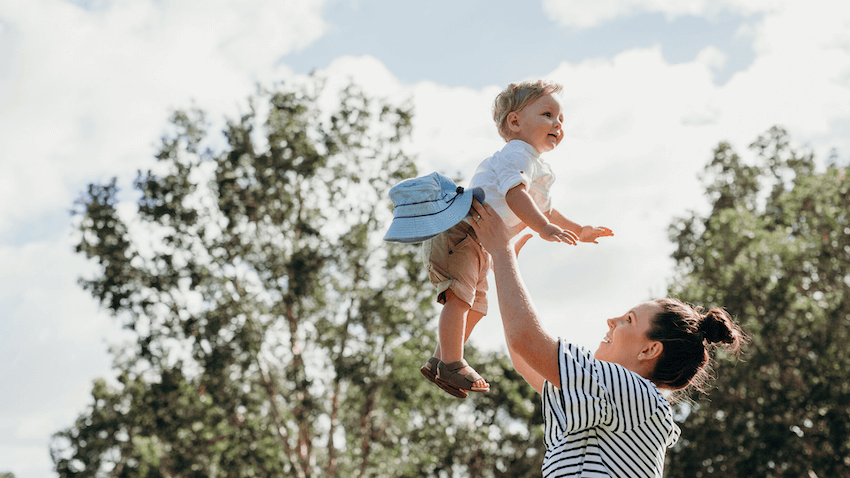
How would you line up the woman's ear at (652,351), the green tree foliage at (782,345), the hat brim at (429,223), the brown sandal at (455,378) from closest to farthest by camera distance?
1. the woman's ear at (652,351)
2. the hat brim at (429,223)
3. the brown sandal at (455,378)
4. the green tree foliage at (782,345)

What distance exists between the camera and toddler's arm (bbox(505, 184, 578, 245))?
8.60 feet

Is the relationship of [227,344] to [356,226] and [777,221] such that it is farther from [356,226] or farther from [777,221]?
[777,221]

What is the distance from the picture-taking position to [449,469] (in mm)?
21750

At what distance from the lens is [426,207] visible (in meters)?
2.77

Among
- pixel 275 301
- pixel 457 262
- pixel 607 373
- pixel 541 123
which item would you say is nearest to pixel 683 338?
pixel 607 373

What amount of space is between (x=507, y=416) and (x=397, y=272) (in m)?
7.77

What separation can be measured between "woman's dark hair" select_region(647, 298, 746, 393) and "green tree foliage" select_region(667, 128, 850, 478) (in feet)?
49.6

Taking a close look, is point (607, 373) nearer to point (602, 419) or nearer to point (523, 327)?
point (602, 419)

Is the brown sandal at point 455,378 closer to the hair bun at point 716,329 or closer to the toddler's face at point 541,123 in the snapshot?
the hair bun at point 716,329

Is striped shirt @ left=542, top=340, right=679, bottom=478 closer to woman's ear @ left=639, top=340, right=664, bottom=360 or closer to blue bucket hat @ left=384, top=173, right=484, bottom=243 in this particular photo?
woman's ear @ left=639, top=340, right=664, bottom=360

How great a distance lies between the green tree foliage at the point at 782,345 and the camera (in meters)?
16.6

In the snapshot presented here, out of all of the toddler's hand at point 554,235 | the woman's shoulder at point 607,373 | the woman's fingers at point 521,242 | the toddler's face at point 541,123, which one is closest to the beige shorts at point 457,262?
the woman's fingers at point 521,242

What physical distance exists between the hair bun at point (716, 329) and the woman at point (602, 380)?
0.16 feet

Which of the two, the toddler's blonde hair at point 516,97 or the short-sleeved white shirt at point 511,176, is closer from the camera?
the short-sleeved white shirt at point 511,176
